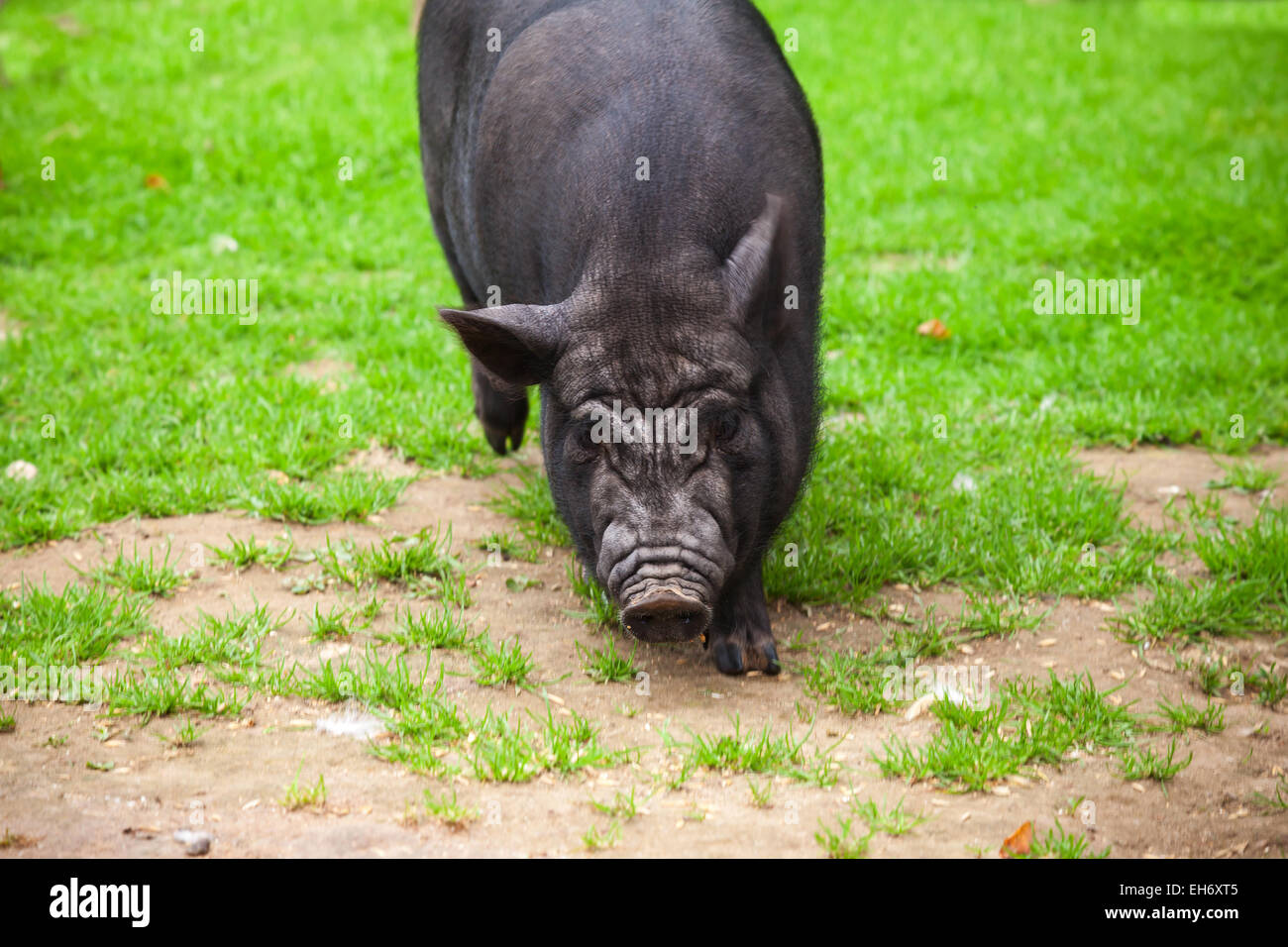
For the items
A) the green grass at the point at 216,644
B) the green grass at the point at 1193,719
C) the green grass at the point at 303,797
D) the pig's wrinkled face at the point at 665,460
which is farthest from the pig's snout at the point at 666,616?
the green grass at the point at 1193,719

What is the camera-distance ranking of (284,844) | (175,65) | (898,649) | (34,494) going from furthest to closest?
(175,65), (34,494), (898,649), (284,844)

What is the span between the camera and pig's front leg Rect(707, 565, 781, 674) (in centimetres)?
429

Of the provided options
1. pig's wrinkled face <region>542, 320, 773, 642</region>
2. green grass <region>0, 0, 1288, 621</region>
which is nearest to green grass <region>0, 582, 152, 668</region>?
green grass <region>0, 0, 1288, 621</region>

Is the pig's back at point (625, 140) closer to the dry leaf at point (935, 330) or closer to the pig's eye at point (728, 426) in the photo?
the pig's eye at point (728, 426)

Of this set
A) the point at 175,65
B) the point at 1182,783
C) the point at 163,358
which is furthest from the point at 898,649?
the point at 175,65

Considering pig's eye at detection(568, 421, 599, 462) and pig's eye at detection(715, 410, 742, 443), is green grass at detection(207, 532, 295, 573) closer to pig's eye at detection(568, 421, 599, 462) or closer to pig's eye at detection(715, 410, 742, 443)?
pig's eye at detection(568, 421, 599, 462)

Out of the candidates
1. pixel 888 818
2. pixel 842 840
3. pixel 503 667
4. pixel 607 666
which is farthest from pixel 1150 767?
pixel 503 667

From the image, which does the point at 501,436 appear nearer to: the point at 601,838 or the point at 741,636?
the point at 741,636

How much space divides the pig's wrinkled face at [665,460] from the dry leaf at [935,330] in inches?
139

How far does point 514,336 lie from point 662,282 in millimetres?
461

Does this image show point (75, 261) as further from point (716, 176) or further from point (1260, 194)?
point (1260, 194)

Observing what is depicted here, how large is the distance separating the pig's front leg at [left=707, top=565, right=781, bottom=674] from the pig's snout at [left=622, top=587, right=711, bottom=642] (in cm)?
56

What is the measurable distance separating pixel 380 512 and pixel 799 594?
1793mm

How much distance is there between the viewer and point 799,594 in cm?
477
